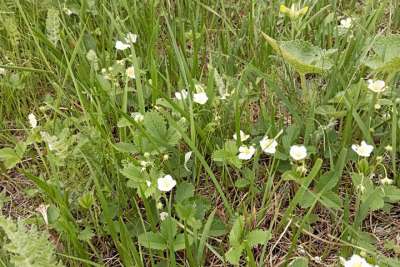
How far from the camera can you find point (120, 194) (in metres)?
1.50

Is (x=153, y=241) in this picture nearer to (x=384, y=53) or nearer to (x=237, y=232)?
(x=237, y=232)

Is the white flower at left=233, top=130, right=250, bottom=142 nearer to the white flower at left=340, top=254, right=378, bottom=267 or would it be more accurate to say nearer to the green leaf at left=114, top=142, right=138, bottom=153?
the green leaf at left=114, top=142, right=138, bottom=153

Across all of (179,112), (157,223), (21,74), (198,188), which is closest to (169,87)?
(179,112)

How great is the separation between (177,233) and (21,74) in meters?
0.95

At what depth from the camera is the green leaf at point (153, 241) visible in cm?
135

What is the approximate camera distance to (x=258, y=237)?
4.36 feet

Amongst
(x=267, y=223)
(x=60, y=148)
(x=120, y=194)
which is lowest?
(x=267, y=223)

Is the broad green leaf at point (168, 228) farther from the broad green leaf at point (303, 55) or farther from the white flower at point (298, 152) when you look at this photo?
the broad green leaf at point (303, 55)

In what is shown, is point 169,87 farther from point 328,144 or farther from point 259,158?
point 328,144

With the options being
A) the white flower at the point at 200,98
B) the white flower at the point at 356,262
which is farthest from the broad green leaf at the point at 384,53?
the white flower at the point at 356,262

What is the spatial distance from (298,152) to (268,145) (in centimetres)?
8

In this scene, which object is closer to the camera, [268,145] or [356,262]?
[356,262]

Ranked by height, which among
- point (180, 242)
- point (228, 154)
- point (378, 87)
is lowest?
point (180, 242)

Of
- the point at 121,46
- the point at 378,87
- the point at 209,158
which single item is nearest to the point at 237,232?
the point at 209,158
